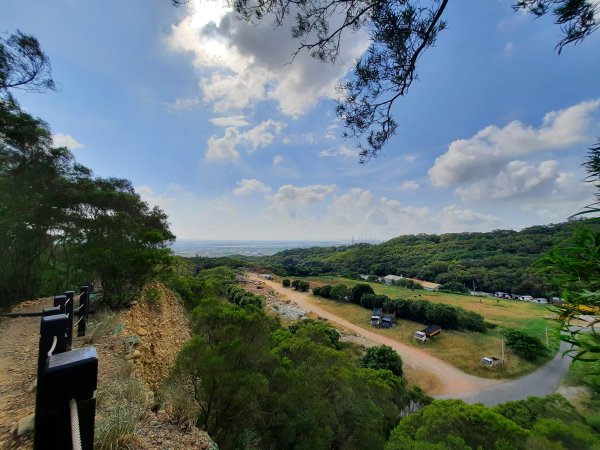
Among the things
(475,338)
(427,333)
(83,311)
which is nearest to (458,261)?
(475,338)

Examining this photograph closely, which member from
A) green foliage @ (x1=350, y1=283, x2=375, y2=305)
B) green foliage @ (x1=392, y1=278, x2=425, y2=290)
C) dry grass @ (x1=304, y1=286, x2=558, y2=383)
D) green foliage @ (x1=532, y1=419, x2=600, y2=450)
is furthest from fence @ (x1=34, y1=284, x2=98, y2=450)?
green foliage @ (x1=392, y1=278, x2=425, y2=290)

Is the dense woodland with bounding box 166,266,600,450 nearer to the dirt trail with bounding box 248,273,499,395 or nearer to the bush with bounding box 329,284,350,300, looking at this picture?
the dirt trail with bounding box 248,273,499,395

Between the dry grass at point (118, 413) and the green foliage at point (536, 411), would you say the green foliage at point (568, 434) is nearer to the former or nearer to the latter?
the green foliage at point (536, 411)

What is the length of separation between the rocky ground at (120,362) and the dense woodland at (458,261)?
134 feet

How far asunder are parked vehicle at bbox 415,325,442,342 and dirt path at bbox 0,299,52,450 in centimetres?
2485

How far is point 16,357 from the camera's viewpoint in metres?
3.98

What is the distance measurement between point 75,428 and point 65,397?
0.29 feet

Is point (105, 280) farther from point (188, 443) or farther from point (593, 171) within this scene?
point (593, 171)

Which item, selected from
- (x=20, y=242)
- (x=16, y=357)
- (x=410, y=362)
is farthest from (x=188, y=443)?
(x=410, y=362)

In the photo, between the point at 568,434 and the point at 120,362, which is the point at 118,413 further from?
the point at 568,434

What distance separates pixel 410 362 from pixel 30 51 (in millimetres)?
23480

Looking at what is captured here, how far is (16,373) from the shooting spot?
141 inches

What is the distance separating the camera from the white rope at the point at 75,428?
2.40 feet

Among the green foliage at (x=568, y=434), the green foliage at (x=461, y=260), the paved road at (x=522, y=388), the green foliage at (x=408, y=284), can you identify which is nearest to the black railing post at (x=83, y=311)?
the green foliage at (x=568, y=434)
